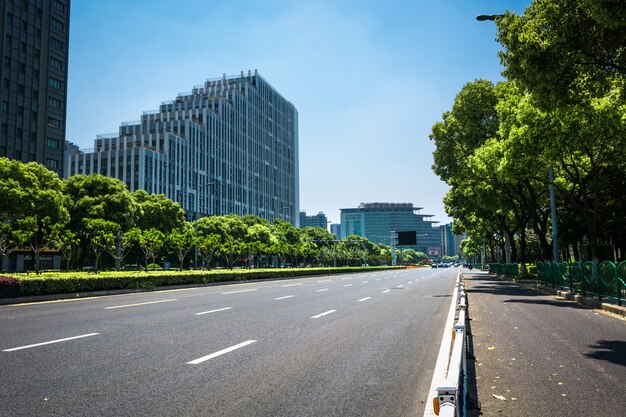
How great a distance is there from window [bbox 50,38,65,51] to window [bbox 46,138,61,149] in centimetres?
1465

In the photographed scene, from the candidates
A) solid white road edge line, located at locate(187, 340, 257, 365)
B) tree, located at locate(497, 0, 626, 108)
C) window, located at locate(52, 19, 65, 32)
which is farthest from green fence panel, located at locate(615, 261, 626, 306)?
window, located at locate(52, 19, 65, 32)

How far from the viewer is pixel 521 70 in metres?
13.0

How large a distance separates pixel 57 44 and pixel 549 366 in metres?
87.6

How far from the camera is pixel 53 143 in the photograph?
7556 cm

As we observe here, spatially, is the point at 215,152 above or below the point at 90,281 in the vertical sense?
above

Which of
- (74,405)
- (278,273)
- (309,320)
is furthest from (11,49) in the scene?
(74,405)

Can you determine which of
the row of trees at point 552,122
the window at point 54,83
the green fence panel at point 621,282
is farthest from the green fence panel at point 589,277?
the window at point 54,83

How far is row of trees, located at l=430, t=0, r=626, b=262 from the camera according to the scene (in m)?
12.4

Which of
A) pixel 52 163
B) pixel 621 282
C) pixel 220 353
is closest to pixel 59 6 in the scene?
pixel 52 163

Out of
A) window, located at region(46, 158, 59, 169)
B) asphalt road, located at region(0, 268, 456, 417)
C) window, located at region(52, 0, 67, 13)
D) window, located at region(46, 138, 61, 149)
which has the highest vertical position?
window, located at region(52, 0, 67, 13)

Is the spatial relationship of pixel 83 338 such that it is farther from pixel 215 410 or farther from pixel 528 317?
pixel 528 317

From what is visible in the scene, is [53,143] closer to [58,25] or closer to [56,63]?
[56,63]

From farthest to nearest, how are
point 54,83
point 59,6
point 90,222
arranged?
point 59,6 → point 54,83 → point 90,222

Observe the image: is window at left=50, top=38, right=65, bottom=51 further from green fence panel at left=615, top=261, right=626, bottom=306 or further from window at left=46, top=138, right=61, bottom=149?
green fence panel at left=615, top=261, right=626, bottom=306
